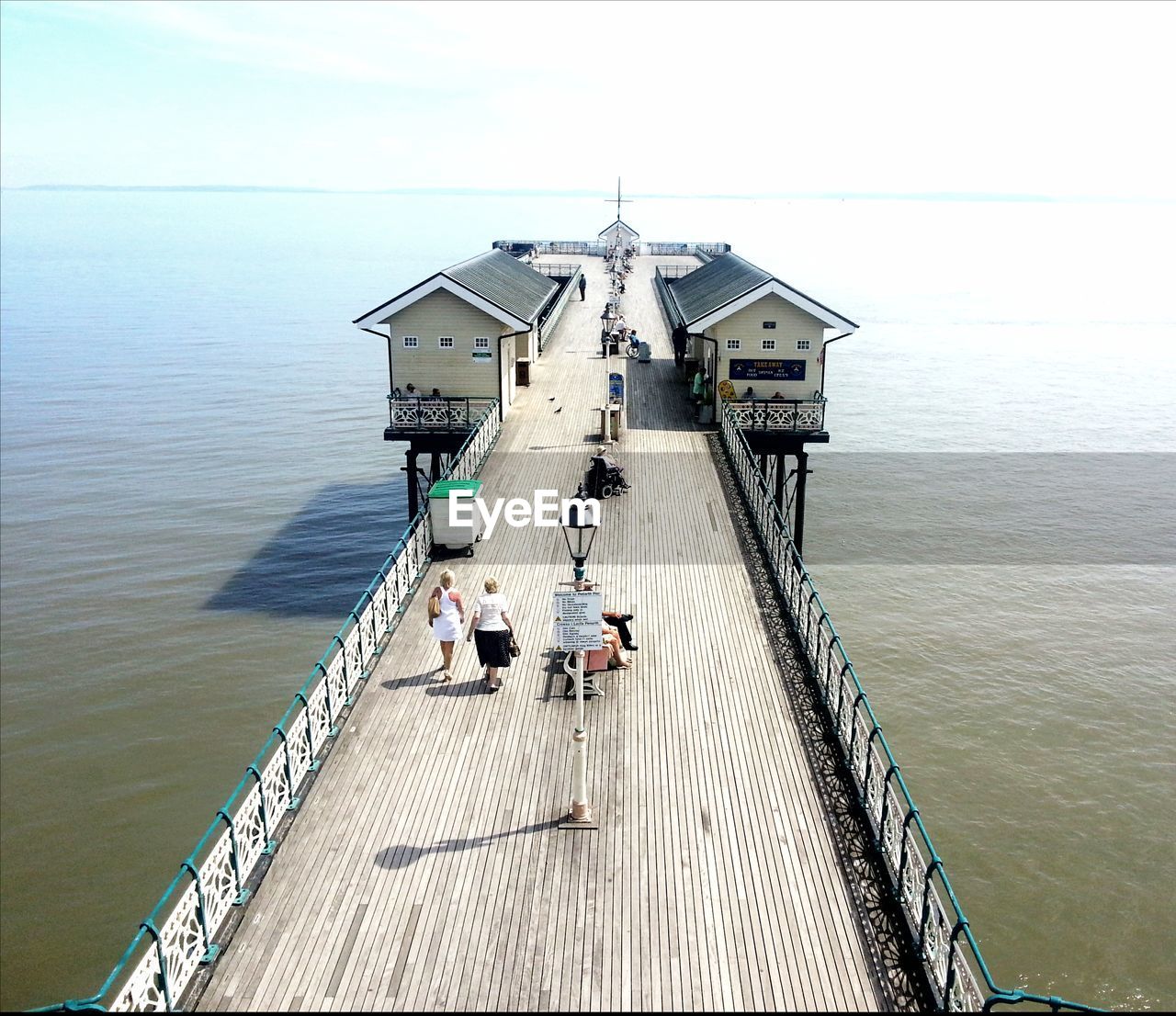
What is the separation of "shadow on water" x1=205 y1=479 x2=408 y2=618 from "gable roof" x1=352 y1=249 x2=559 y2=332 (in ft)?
21.3

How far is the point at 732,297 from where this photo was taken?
27344 mm

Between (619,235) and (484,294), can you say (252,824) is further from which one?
(619,235)

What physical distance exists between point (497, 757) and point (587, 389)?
20.2 metres

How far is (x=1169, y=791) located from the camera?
1812 cm

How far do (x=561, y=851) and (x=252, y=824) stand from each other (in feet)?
9.82

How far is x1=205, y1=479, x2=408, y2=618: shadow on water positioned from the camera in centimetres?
2591

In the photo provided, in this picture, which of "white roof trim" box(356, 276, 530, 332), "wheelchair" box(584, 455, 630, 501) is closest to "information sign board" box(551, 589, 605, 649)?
"wheelchair" box(584, 455, 630, 501)

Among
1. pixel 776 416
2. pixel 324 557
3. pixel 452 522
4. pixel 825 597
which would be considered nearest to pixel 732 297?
pixel 776 416

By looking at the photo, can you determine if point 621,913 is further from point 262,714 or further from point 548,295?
point 548,295

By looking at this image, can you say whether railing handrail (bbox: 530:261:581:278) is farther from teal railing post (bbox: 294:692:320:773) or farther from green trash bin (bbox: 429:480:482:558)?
teal railing post (bbox: 294:692:320:773)

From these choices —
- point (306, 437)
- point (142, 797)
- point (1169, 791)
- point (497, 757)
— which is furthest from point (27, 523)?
point (1169, 791)

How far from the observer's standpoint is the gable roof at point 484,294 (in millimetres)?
25828

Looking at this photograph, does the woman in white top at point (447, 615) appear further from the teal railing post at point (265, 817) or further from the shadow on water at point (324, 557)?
the shadow on water at point (324, 557)

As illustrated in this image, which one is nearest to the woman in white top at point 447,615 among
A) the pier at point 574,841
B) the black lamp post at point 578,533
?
the pier at point 574,841
